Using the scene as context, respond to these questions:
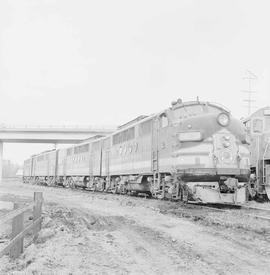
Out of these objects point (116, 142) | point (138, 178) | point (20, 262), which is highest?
point (116, 142)

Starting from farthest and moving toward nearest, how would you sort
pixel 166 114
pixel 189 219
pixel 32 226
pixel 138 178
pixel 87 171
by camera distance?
pixel 87 171 < pixel 138 178 < pixel 166 114 < pixel 189 219 < pixel 32 226

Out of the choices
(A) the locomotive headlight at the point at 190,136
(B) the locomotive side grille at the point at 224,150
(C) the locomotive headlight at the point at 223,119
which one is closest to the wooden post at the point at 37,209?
(A) the locomotive headlight at the point at 190,136

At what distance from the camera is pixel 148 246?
25.2ft

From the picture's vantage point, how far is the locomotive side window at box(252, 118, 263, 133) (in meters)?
17.9

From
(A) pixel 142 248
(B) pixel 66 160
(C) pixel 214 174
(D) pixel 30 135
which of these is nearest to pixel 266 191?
(C) pixel 214 174

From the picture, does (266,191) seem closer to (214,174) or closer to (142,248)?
(214,174)

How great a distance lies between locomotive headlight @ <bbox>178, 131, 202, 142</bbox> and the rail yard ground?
314 cm

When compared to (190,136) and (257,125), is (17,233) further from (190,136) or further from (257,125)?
(257,125)

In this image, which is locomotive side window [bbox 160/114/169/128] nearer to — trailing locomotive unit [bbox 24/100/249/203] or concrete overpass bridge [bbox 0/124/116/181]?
trailing locomotive unit [bbox 24/100/249/203]

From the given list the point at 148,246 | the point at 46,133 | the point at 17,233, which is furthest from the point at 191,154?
the point at 46,133

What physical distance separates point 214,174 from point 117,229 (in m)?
5.32

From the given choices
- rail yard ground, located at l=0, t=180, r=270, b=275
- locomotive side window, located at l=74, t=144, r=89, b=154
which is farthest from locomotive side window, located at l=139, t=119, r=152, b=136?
locomotive side window, located at l=74, t=144, r=89, b=154

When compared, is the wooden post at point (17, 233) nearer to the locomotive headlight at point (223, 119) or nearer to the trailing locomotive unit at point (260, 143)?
the locomotive headlight at point (223, 119)

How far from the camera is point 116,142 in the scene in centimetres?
2345
